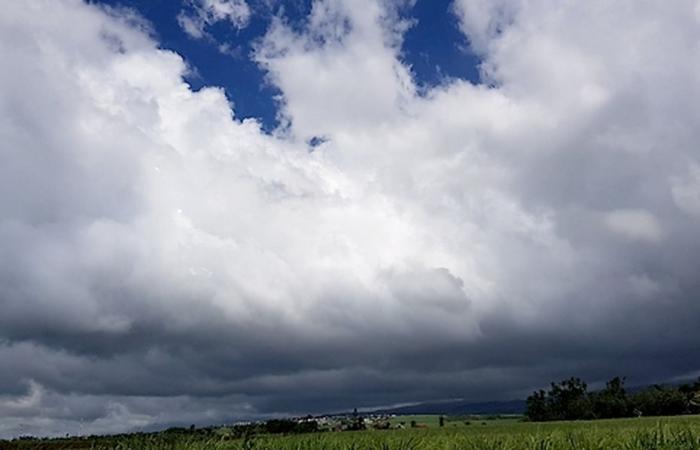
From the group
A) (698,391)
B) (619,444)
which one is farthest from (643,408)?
(619,444)

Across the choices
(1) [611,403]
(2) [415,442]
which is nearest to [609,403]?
(1) [611,403]

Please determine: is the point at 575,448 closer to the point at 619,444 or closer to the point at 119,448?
the point at 619,444

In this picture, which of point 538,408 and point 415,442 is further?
point 538,408

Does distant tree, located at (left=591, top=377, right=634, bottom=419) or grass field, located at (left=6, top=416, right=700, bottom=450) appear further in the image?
distant tree, located at (left=591, top=377, right=634, bottom=419)

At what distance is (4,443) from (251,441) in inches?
467

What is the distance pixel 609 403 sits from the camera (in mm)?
186625

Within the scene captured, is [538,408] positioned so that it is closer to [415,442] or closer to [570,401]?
[570,401]

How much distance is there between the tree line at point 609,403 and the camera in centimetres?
17475

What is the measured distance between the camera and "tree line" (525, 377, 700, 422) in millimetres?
174750

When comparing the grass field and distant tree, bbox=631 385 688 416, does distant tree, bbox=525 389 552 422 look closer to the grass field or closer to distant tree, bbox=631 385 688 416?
distant tree, bbox=631 385 688 416

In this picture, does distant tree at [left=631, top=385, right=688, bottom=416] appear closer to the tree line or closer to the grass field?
the tree line

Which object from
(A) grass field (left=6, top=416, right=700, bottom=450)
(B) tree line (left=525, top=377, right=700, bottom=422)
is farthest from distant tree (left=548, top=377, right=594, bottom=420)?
(A) grass field (left=6, top=416, right=700, bottom=450)

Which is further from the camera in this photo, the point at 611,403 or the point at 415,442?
the point at 611,403

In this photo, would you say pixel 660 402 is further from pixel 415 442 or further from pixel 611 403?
pixel 415 442
